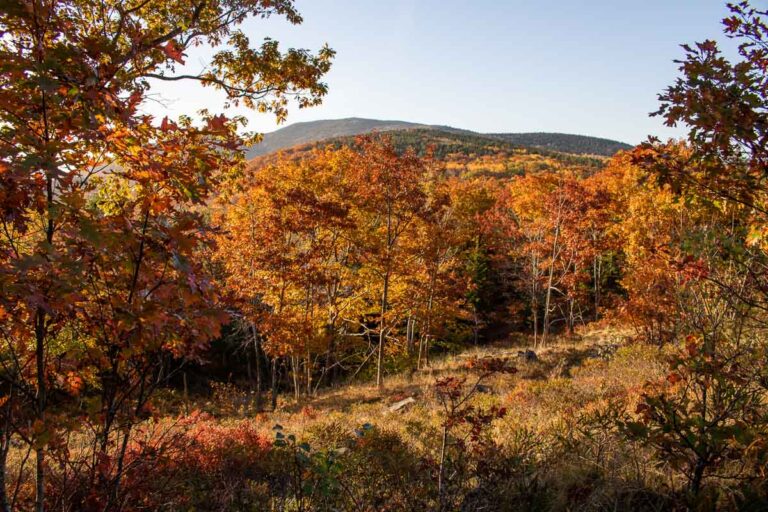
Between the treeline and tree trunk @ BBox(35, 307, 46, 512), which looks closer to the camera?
tree trunk @ BBox(35, 307, 46, 512)

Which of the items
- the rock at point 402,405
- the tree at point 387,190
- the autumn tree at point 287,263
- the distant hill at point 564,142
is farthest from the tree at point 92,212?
the distant hill at point 564,142

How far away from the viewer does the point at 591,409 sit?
7.65 metres

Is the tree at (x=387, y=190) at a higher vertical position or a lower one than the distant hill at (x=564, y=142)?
lower

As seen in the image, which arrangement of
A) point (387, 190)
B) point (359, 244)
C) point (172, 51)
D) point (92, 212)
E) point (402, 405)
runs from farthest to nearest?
point (359, 244) < point (387, 190) < point (402, 405) < point (172, 51) < point (92, 212)

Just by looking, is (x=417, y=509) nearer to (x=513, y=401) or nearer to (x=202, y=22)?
(x=513, y=401)

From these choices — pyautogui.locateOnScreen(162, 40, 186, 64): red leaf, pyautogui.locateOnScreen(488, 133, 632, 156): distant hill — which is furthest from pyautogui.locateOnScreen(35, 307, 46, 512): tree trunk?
pyautogui.locateOnScreen(488, 133, 632, 156): distant hill

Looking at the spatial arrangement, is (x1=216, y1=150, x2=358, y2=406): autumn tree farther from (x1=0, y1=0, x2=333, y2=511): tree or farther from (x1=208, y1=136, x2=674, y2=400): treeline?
(x1=0, y1=0, x2=333, y2=511): tree

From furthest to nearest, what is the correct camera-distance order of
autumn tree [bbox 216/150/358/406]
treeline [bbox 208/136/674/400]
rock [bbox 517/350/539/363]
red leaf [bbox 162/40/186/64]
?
rock [bbox 517/350/539/363], treeline [bbox 208/136/674/400], autumn tree [bbox 216/150/358/406], red leaf [bbox 162/40/186/64]

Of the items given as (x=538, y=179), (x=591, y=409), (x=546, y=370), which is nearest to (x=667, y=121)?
(x=591, y=409)

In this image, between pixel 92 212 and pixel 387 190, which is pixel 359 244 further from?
pixel 92 212

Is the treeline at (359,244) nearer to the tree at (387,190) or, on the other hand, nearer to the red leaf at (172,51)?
the tree at (387,190)

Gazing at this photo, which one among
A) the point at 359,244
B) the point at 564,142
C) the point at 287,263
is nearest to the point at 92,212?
the point at 287,263

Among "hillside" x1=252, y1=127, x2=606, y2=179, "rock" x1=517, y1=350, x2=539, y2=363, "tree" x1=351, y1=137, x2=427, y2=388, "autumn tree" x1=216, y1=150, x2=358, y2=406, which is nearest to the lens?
"autumn tree" x1=216, y1=150, x2=358, y2=406

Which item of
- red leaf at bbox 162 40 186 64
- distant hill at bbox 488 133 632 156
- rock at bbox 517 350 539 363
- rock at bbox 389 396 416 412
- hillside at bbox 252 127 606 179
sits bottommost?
rock at bbox 517 350 539 363
